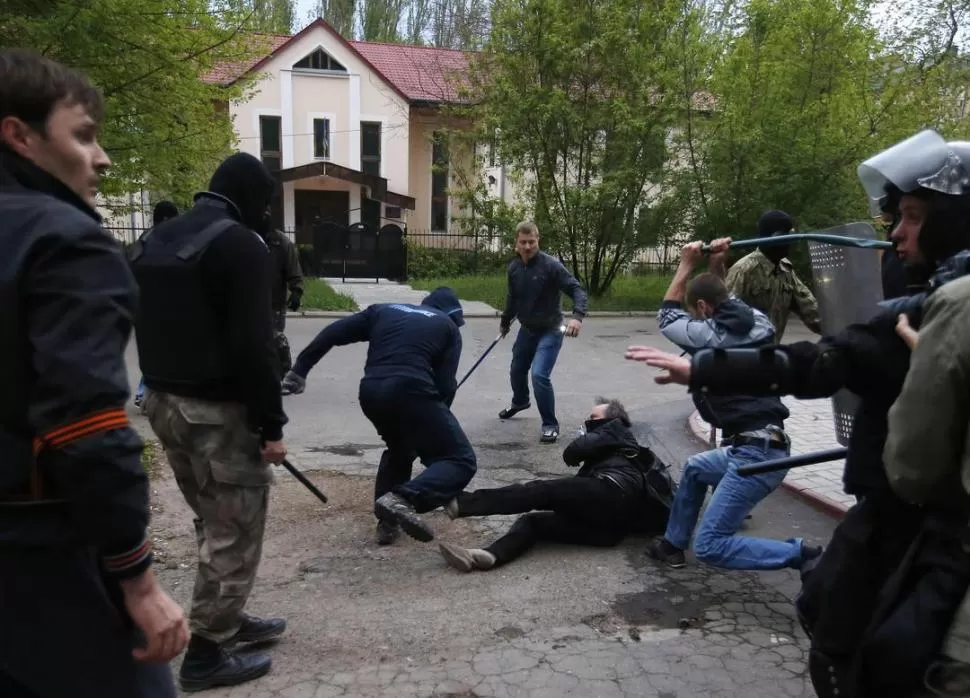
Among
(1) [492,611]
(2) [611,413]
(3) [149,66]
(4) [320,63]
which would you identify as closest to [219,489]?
(1) [492,611]

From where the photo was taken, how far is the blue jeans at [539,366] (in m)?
6.82

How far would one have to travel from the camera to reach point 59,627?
1566 millimetres

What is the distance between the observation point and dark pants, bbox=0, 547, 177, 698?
1547 millimetres

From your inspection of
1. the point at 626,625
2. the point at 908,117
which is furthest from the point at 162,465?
the point at 908,117

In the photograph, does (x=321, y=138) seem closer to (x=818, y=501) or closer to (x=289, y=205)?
(x=289, y=205)

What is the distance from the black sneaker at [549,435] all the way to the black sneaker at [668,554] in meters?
2.48

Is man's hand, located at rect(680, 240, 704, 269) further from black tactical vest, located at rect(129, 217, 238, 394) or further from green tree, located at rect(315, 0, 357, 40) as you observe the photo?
green tree, located at rect(315, 0, 357, 40)

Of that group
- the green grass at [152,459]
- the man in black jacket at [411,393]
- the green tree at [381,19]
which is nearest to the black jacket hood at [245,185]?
the man in black jacket at [411,393]

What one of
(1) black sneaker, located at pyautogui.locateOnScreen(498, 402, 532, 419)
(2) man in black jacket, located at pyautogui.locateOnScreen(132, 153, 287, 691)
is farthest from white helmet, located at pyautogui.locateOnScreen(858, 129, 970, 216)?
(1) black sneaker, located at pyautogui.locateOnScreen(498, 402, 532, 419)

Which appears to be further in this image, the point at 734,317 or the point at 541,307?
the point at 541,307

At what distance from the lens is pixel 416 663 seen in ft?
10.6

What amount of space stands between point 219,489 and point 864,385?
2212 millimetres

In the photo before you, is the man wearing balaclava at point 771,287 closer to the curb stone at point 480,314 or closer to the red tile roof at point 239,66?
the red tile roof at point 239,66

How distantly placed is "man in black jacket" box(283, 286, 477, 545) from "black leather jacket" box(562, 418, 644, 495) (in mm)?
725
